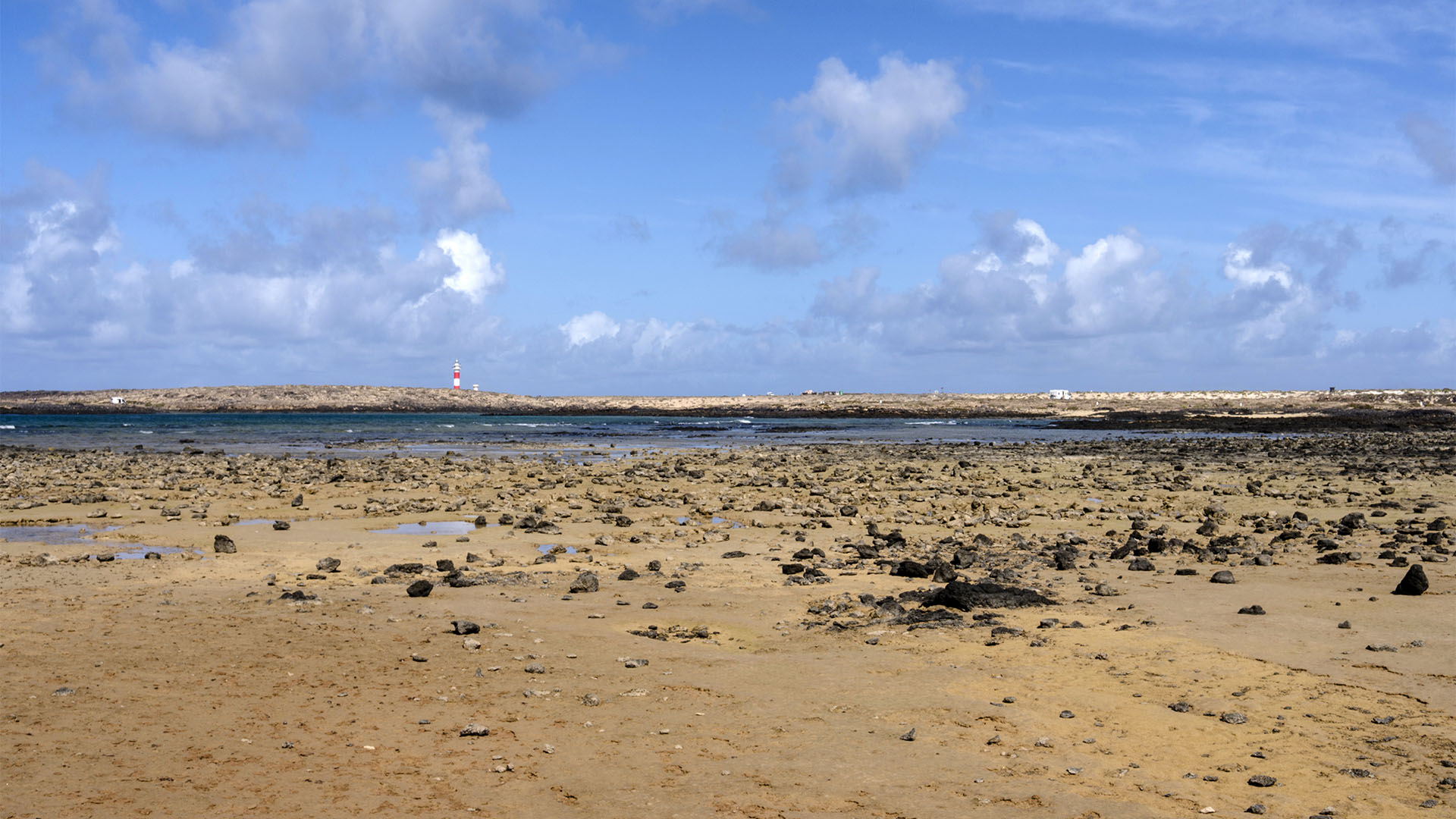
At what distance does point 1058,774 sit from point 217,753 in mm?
5382

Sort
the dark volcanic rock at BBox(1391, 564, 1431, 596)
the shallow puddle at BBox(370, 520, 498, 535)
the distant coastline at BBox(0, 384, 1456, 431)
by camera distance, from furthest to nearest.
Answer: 1. the distant coastline at BBox(0, 384, 1456, 431)
2. the shallow puddle at BBox(370, 520, 498, 535)
3. the dark volcanic rock at BBox(1391, 564, 1431, 596)

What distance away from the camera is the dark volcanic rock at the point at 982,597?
418 inches

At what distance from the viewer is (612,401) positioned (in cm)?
15362

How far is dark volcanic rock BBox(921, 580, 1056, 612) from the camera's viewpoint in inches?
418

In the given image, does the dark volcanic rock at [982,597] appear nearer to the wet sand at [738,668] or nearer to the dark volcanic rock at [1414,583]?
the wet sand at [738,668]

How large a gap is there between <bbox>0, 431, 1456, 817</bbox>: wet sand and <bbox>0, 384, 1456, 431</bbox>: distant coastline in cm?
5373

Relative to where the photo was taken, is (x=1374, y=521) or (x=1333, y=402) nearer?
(x=1374, y=521)

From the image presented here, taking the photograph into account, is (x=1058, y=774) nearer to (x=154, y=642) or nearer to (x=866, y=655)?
(x=866, y=655)

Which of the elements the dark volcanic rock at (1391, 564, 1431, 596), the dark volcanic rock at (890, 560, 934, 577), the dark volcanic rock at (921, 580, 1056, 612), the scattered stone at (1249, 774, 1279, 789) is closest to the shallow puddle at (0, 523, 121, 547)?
the dark volcanic rock at (890, 560, 934, 577)

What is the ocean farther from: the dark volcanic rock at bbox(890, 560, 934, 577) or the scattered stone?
the scattered stone

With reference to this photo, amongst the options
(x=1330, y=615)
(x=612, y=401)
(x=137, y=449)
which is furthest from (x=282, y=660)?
(x=612, y=401)

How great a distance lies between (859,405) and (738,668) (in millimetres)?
118550

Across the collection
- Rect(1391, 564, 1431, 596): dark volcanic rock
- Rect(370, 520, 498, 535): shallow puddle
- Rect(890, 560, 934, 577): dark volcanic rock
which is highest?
Rect(1391, 564, 1431, 596): dark volcanic rock

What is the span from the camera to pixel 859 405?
126 metres
